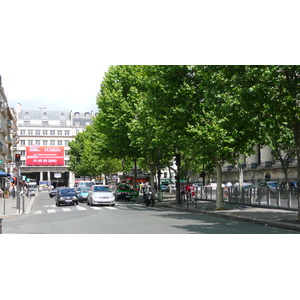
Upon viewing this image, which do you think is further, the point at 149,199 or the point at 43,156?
the point at 43,156

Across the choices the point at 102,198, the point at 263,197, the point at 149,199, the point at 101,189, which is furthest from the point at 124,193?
the point at 263,197

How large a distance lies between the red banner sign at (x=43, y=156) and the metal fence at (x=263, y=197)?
210 feet

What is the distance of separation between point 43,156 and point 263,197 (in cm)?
7456

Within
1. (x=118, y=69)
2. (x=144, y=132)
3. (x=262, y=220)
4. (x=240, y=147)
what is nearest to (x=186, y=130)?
(x=240, y=147)

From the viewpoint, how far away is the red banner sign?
3752 inches

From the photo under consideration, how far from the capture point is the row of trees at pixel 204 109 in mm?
16625

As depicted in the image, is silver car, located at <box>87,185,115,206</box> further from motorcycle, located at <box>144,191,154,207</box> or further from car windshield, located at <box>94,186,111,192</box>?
motorcycle, located at <box>144,191,154,207</box>

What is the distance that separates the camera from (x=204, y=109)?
26.3 meters

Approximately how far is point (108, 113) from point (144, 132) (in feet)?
26.2

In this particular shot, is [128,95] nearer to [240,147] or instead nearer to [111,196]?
[111,196]

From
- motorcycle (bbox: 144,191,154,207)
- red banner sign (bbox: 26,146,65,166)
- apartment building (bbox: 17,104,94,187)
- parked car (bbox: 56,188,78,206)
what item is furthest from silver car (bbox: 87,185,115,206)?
apartment building (bbox: 17,104,94,187)

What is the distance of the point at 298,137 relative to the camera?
18016 millimetres

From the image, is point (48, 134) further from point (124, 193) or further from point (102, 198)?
point (102, 198)

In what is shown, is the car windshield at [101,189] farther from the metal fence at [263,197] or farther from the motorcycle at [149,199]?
the metal fence at [263,197]
